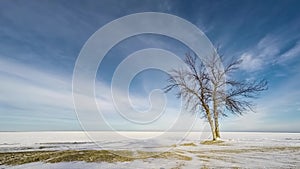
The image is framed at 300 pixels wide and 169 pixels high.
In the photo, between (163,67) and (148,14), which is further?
(163,67)

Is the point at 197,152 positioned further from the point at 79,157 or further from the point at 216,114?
the point at 216,114

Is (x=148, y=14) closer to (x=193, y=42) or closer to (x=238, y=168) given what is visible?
(x=193, y=42)

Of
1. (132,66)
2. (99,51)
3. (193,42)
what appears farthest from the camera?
(193,42)

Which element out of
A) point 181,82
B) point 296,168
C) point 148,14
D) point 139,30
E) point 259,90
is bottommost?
point 296,168

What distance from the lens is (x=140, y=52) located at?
24.0 meters

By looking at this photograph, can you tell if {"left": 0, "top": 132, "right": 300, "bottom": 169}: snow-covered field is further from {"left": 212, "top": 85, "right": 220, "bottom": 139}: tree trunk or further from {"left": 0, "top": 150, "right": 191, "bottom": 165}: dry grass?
{"left": 212, "top": 85, "right": 220, "bottom": 139}: tree trunk

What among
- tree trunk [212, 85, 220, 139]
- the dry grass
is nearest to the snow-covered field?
the dry grass

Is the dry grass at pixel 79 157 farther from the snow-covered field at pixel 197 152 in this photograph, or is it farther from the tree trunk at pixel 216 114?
the tree trunk at pixel 216 114

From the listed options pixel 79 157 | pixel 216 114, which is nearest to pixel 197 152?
pixel 79 157

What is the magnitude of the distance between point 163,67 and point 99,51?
35.7ft

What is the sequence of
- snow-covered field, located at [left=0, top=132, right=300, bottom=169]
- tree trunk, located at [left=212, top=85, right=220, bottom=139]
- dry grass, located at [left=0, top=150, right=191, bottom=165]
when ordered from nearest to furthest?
snow-covered field, located at [left=0, top=132, right=300, bottom=169]
dry grass, located at [left=0, top=150, right=191, bottom=165]
tree trunk, located at [left=212, top=85, right=220, bottom=139]

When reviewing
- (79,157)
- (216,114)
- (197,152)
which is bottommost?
(197,152)

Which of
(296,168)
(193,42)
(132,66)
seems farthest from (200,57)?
(296,168)

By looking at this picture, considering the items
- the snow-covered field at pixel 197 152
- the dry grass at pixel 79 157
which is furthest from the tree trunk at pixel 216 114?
the dry grass at pixel 79 157
